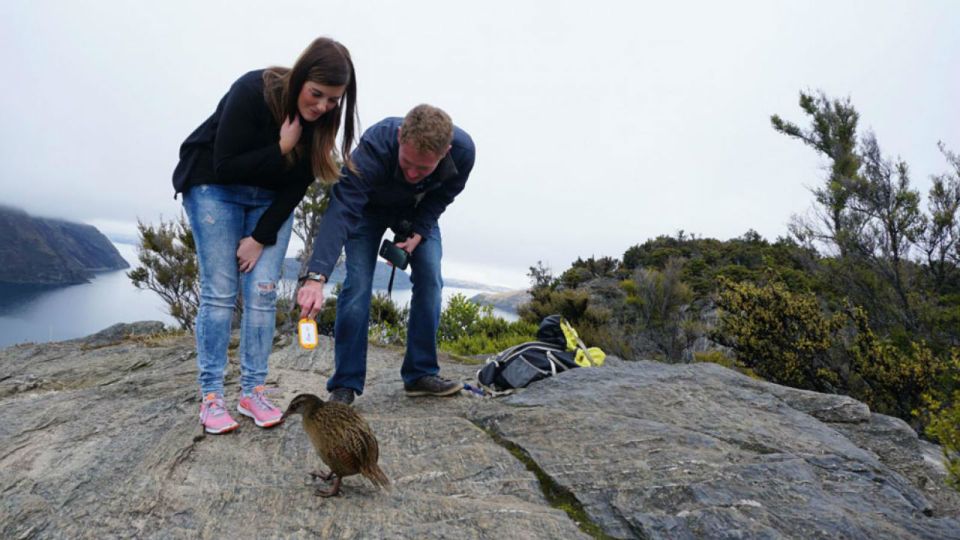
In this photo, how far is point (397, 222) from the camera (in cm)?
342

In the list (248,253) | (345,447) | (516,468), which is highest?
(248,253)

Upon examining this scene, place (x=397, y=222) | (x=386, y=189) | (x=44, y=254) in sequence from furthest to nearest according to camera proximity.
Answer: (x=44, y=254) → (x=397, y=222) → (x=386, y=189)

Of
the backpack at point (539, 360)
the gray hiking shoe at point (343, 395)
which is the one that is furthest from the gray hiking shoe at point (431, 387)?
the gray hiking shoe at point (343, 395)

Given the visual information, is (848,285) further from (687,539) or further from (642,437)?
(687,539)

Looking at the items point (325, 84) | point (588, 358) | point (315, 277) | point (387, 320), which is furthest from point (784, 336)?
point (387, 320)

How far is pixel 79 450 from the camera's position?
103 inches

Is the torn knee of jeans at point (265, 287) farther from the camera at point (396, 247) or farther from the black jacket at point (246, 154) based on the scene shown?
the camera at point (396, 247)

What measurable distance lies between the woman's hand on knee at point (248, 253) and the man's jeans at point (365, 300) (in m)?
0.65

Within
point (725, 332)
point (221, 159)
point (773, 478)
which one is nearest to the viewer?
point (773, 478)

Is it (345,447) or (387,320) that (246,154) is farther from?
(387,320)

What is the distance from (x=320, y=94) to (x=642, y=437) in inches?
102

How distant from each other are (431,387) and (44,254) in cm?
3091

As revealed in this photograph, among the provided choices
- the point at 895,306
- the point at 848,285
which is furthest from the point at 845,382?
the point at 848,285

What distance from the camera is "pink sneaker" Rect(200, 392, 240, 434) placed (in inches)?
106
